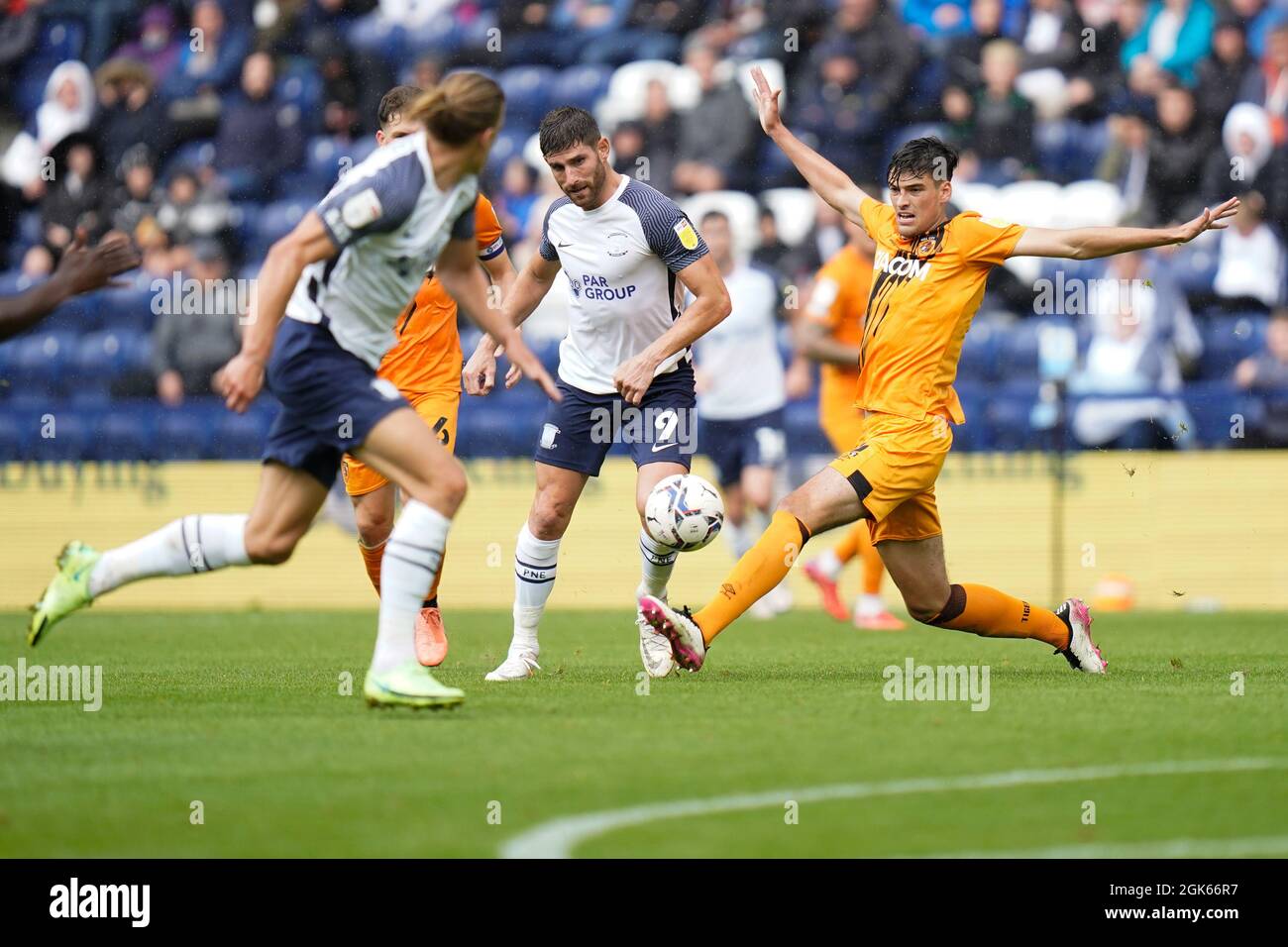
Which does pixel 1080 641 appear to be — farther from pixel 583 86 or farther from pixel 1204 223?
pixel 583 86

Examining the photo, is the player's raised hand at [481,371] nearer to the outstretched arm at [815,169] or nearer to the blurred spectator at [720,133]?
the outstretched arm at [815,169]

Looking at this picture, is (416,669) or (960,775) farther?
(416,669)

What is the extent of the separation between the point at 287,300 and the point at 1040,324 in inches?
450

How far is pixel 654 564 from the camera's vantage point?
8664 mm

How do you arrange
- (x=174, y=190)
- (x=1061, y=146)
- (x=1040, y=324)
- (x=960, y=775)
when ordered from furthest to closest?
(x=174, y=190) → (x=1061, y=146) → (x=1040, y=324) → (x=960, y=775)

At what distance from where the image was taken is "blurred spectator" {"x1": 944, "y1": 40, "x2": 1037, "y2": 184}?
17.5m

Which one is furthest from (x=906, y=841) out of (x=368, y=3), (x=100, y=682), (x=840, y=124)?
(x=368, y=3)

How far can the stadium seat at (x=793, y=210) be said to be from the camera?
696 inches

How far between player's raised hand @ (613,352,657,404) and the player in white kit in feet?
19.3

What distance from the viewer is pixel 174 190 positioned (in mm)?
19172

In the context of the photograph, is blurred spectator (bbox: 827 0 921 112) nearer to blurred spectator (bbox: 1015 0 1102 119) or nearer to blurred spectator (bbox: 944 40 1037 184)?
blurred spectator (bbox: 944 40 1037 184)

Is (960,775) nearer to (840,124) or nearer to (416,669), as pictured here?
(416,669)

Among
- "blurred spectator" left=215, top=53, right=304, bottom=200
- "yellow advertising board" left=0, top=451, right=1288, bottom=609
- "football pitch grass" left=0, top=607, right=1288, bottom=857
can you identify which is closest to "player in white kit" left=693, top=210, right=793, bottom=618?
"yellow advertising board" left=0, top=451, right=1288, bottom=609

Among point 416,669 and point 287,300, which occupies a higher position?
point 287,300
